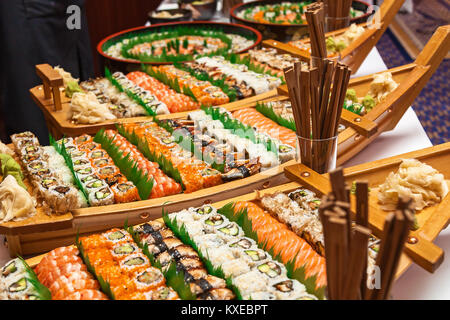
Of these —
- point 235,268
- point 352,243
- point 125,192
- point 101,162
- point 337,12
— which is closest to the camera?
point 352,243

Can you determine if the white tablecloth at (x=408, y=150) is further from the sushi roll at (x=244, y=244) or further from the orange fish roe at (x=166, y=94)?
the orange fish roe at (x=166, y=94)

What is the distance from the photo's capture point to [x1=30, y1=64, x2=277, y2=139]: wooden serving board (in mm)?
2582

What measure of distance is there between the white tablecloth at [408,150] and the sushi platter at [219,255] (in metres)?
0.15

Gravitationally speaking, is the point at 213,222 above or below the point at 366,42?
below

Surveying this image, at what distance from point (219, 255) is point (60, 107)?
61.3 inches

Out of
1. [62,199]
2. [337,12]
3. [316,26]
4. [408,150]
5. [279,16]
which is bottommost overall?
[408,150]

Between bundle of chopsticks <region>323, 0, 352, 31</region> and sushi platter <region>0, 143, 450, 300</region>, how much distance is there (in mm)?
1974

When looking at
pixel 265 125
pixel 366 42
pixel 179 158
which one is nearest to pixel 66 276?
pixel 179 158

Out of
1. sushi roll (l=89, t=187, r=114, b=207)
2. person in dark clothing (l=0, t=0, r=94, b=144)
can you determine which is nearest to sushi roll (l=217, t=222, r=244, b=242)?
sushi roll (l=89, t=187, r=114, b=207)

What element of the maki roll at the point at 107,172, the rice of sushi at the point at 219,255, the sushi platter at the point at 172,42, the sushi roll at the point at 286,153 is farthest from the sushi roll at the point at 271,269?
the sushi platter at the point at 172,42

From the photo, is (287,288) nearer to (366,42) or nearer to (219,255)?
(219,255)

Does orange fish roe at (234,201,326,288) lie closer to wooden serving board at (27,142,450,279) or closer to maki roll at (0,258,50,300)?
wooden serving board at (27,142,450,279)

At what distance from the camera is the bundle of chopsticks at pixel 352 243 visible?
1.02 m

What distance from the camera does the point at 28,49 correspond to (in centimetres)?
392
